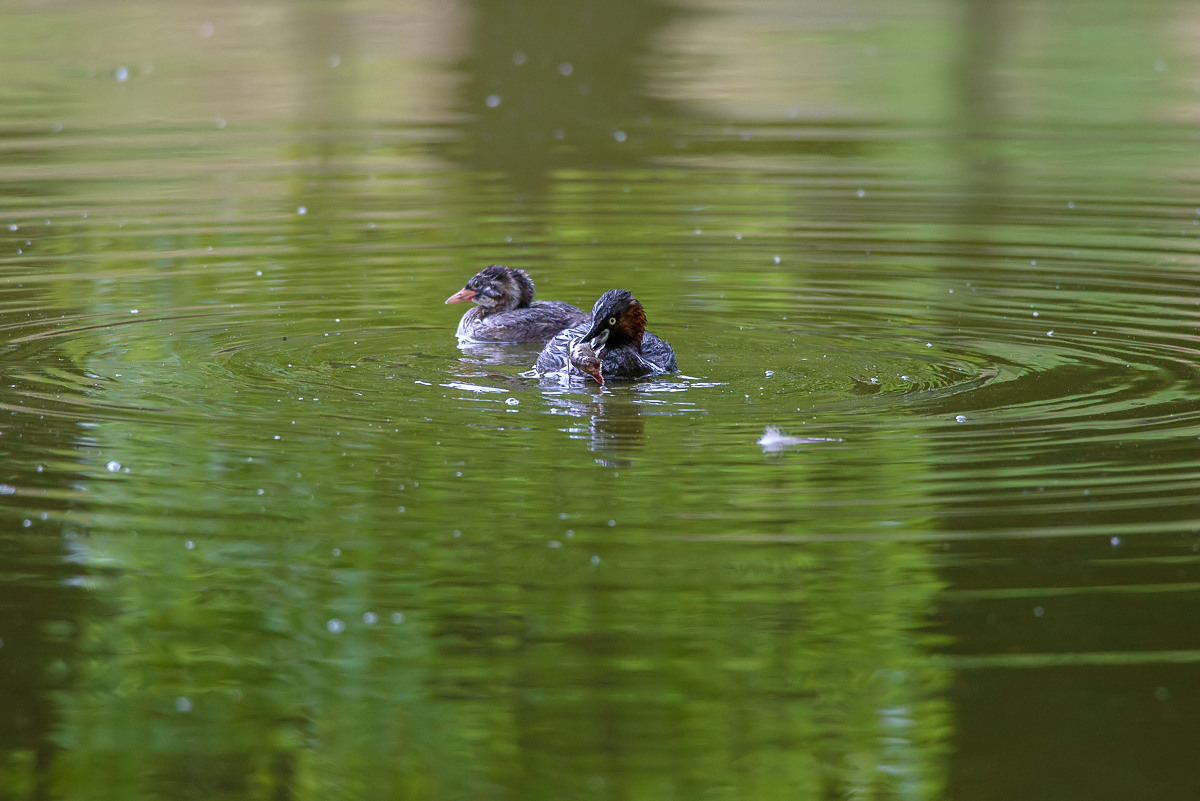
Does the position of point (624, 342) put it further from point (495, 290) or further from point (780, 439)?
point (495, 290)

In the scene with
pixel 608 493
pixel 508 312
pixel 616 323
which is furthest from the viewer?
pixel 508 312

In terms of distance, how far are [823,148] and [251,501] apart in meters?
12.0

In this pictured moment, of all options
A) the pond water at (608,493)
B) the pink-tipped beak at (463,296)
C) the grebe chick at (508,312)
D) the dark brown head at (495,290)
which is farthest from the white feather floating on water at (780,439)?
the pink-tipped beak at (463,296)

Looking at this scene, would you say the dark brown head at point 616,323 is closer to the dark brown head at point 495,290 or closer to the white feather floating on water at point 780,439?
the white feather floating on water at point 780,439

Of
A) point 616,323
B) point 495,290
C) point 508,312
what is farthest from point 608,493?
point 495,290

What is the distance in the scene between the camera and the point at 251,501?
6582mm

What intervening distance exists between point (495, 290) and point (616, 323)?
2.09 metres

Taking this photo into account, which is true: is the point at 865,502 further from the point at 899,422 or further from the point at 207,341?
the point at 207,341

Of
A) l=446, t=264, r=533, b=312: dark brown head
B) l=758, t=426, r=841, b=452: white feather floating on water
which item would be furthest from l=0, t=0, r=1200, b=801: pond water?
l=446, t=264, r=533, b=312: dark brown head

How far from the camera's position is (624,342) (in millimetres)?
8578

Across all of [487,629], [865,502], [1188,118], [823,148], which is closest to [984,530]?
[865,502]

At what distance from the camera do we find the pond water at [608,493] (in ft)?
15.5

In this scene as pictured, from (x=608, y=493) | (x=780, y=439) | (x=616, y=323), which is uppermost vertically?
(x=616, y=323)

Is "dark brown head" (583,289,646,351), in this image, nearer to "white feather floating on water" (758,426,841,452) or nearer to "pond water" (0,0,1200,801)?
"pond water" (0,0,1200,801)
